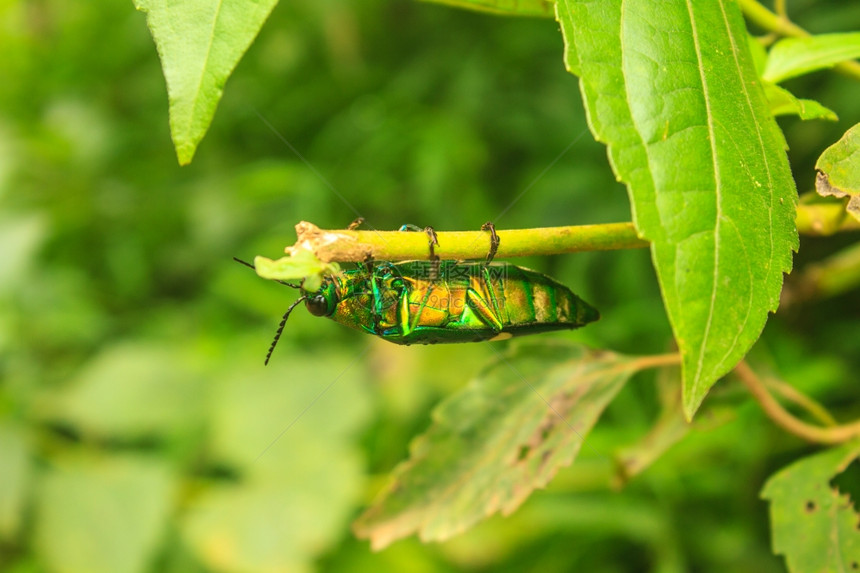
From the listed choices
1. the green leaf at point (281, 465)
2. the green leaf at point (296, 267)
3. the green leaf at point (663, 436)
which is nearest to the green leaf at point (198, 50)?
the green leaf at point (296, 267)

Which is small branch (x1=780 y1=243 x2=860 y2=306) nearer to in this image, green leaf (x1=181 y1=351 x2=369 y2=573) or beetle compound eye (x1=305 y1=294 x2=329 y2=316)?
beetle compound eye (x1=305 y1=294 x2=329 y2=316)

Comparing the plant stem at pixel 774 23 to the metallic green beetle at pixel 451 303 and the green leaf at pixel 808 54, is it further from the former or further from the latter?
the metallic green beetle at pixel 451 303

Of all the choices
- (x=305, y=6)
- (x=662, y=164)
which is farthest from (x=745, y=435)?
(x=305, y=6)

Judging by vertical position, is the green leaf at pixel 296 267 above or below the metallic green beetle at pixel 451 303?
above

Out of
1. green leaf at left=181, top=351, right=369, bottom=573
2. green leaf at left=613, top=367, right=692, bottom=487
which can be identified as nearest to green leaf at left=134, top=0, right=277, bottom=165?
green leaf at left=613, top=367, right=692, bottom=487

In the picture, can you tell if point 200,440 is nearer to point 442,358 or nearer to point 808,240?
point 442,358

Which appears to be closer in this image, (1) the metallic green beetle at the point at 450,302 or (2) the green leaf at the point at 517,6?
→ (2) the green leaf at the point at 517,6
